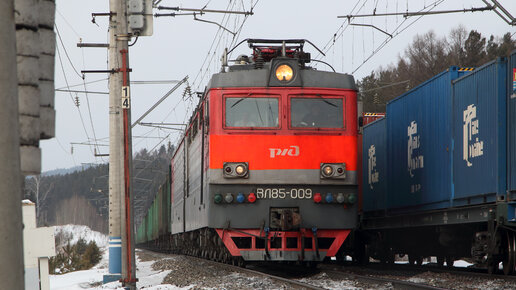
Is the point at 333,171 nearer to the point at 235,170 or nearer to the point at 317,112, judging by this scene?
the point at 317,112

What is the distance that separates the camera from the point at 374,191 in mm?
17203

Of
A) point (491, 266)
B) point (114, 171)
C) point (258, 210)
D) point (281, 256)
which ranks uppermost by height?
point (114, 171)

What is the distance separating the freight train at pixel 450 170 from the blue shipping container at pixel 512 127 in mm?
14

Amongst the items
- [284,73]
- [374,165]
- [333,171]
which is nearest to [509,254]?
[333,171]

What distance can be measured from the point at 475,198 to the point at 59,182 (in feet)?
480

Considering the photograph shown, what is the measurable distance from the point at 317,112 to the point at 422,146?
8.19ft

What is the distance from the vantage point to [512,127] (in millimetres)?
10625

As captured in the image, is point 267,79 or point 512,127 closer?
point 512,127

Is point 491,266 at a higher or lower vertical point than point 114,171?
lower

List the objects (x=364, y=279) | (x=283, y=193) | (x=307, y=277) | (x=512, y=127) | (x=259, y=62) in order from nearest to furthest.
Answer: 1. (x=512, y=127)
2. (x=364, y=279)
3. (x=283, y=193)
4. (x=307, y=277)
5. (x=259, y=62)

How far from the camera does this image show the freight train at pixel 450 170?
10836mm

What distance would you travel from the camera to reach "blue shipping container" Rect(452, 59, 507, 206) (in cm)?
1084

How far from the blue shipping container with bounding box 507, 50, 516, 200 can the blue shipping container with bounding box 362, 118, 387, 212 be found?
560 centimetres

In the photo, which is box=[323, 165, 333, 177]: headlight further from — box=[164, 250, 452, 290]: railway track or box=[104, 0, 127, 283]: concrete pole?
box=[104, 0, 127, 283]: concrete pole
